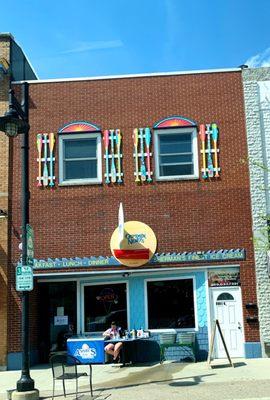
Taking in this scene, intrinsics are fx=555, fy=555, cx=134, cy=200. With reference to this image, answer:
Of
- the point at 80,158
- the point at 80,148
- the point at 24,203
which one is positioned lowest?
the point at 24,203

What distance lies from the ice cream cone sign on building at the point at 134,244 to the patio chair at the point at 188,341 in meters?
2.42

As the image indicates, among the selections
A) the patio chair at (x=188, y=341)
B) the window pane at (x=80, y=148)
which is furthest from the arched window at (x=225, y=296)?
the window pane at (x=80, y=148)

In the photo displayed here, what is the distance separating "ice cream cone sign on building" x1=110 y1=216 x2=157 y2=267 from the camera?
16672 mm

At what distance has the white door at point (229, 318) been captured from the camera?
54.0ft

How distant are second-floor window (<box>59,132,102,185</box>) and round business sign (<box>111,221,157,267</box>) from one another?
78.1 inches

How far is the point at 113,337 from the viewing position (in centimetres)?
1619

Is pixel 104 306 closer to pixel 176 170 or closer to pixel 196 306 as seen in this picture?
pixel 196 306

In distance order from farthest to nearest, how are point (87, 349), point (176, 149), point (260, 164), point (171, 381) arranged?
1. point (176, 149)
2. point (260, 164)
3. point (87, 349)
4. point (171, 381)

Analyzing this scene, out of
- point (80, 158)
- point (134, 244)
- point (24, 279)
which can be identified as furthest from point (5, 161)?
point (24, 279)

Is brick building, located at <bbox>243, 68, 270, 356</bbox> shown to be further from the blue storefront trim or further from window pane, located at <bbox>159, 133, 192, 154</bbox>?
window pane, located at <bbox>159, 133, 192, 154</bbox>

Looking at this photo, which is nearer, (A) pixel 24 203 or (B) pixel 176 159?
(A) pixel 24 203

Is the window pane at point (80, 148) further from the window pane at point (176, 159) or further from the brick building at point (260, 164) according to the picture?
the brick building at point (260, 164)

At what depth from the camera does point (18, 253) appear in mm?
16938

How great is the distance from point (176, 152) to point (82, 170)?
3041 millimetres
